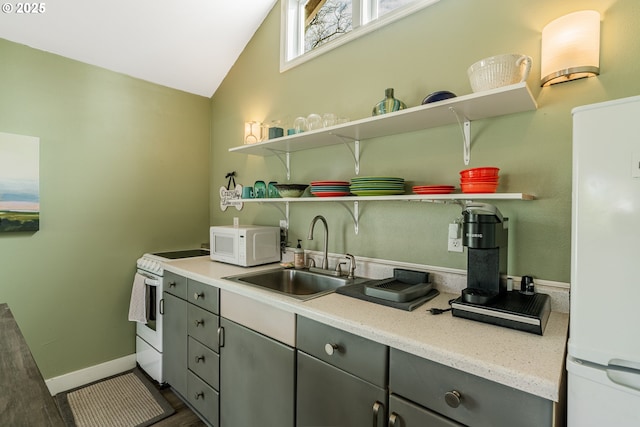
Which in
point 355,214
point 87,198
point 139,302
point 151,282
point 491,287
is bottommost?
point 139,302

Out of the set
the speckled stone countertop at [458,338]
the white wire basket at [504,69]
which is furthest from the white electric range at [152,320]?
the white wire basket at [504,69]

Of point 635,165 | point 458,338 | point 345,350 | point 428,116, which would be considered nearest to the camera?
point 635,165

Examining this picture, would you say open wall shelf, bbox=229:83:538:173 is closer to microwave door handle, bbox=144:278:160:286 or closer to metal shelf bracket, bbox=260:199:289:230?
metal shelf bracket, bbox=260:199:289:230

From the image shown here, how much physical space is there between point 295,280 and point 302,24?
6.72 ft

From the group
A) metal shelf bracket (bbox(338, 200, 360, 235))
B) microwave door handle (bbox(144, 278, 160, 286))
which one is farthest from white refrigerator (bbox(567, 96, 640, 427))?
microwave door handle (bbox(144, 278, 160, 286))

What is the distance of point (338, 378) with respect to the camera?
1.20 metres

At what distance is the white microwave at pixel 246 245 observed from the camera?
84.8 inches

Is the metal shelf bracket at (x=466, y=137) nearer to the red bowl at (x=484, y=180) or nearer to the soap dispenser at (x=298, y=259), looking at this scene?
the red bowl at (x=484, y=180)

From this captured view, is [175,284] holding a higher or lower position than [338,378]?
higher

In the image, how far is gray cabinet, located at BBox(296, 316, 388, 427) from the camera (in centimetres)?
108

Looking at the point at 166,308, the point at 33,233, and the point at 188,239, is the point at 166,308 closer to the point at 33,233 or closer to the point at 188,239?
the point at 188,239

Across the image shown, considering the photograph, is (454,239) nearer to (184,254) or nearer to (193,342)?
(193,342)

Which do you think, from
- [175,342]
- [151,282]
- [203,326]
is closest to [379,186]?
[203,326]

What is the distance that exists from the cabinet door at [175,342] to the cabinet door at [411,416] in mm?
1551
